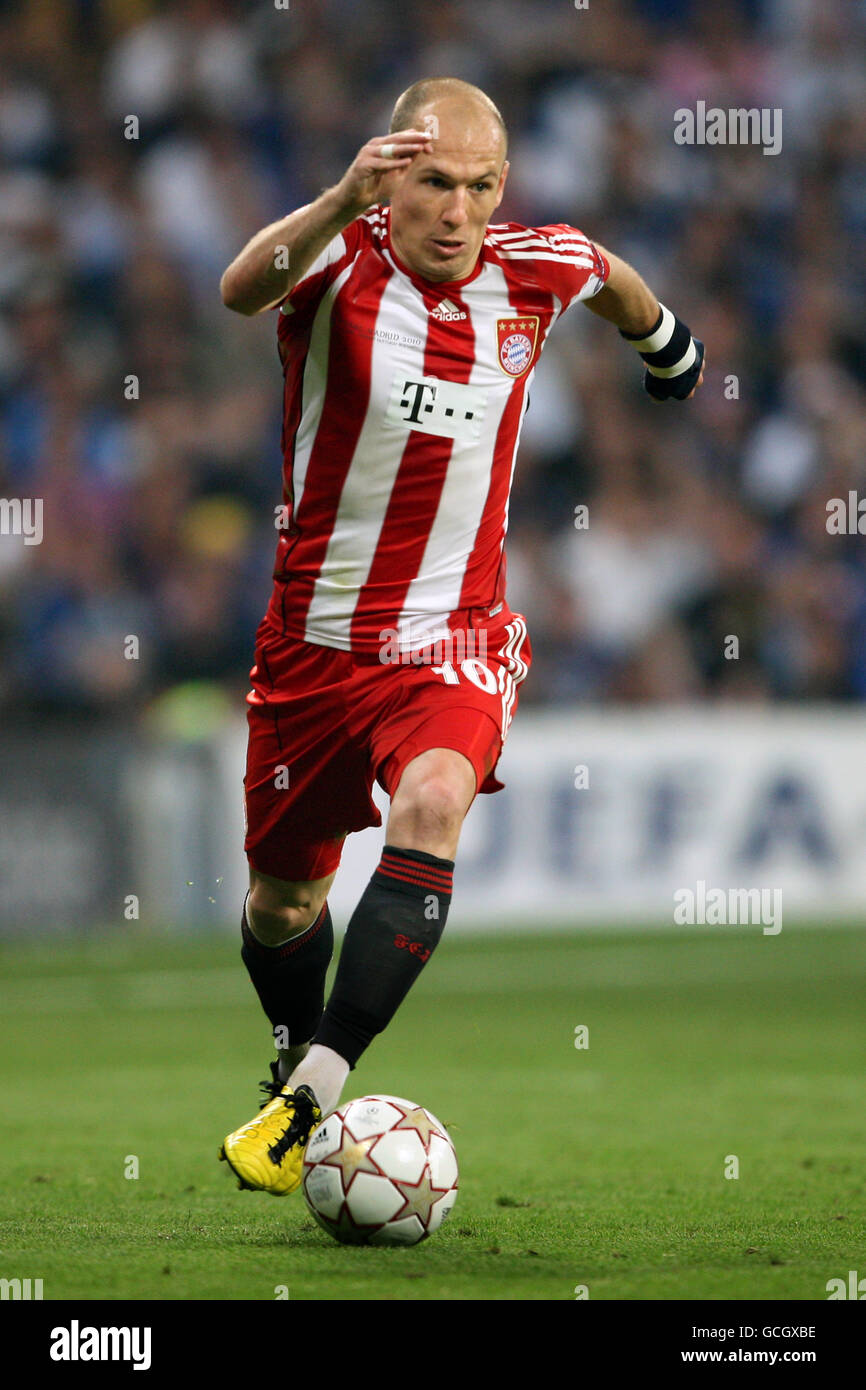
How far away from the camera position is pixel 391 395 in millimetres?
4992

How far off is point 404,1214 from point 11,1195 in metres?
1.22

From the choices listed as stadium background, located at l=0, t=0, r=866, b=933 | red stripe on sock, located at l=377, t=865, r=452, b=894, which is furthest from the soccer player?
stadium background, located at l=0, t=0, r=866, b=933

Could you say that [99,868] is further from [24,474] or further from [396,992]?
[396,992]

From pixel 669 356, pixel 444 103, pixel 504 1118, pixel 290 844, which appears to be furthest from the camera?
pixel 504 1118

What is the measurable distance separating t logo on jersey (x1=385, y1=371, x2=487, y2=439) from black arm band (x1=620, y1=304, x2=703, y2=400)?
2.38 feet

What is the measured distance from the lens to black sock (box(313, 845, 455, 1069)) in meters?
4.40

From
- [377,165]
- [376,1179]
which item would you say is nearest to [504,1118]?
[376,1179]

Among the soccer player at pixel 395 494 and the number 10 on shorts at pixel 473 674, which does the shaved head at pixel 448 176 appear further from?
the number 10 on shorts at pixel 473 674

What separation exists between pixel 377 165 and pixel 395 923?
63.8 inches

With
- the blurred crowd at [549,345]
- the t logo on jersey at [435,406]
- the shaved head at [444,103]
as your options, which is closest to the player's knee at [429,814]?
the t logo on jersey at [435,406]

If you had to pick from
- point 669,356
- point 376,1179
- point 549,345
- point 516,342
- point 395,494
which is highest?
point 549,345

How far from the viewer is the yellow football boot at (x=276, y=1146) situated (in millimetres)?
4559

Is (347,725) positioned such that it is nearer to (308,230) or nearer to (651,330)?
(308,230)

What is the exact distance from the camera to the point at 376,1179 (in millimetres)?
4281
